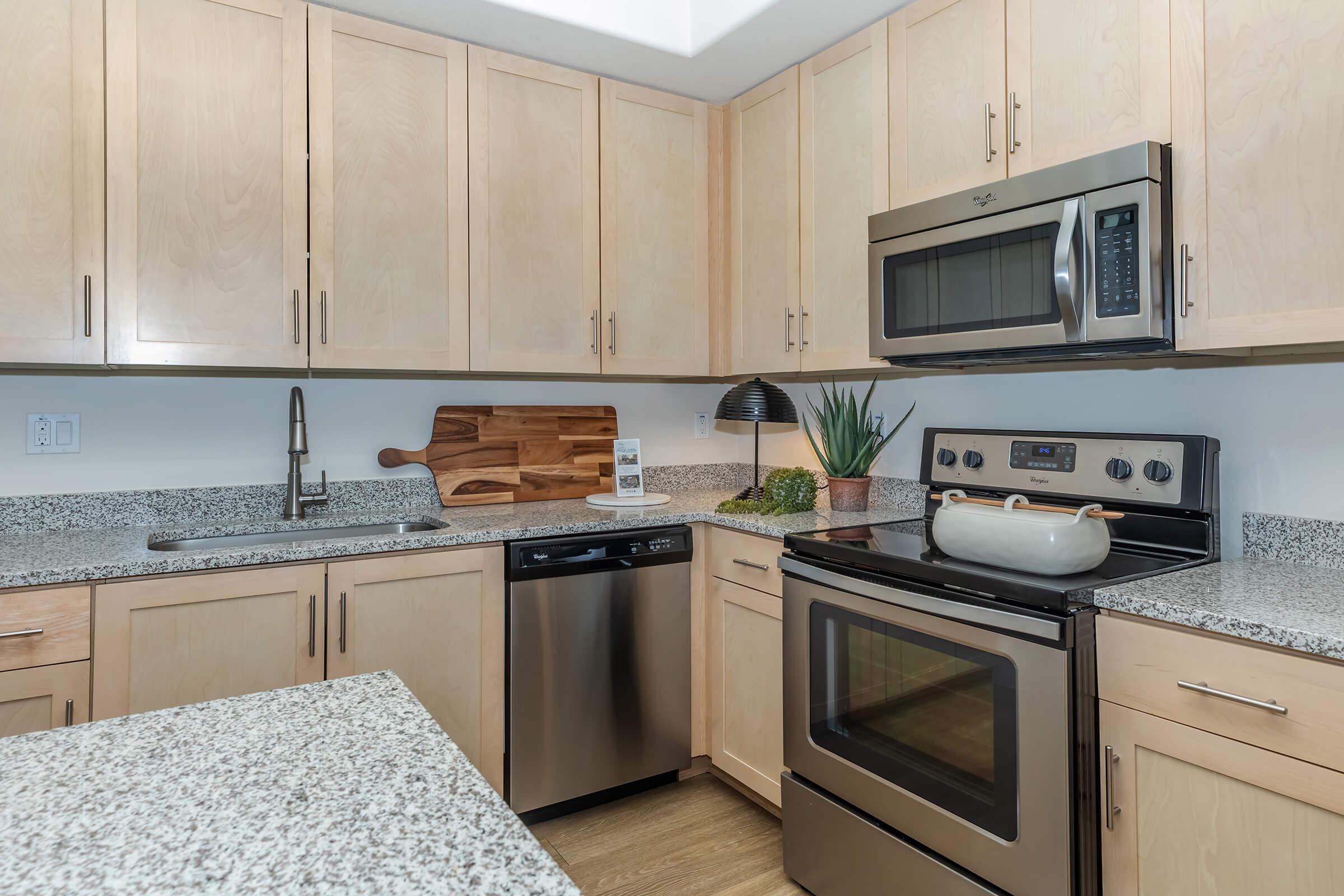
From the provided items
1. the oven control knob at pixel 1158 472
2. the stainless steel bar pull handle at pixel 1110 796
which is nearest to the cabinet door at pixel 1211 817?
the stainless steel bar pull handle at pixel 1110 796

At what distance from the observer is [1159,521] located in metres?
1.70

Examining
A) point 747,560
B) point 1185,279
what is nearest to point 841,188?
point 1185,279

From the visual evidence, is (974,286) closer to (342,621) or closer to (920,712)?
(920,712)

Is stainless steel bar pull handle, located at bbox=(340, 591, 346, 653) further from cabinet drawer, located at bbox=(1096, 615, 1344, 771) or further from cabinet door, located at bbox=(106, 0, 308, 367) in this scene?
cabinet drawer, located at bbox=(1096, 615, 1344, 771)

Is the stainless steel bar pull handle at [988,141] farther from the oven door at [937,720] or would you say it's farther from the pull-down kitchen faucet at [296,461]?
the pull-down kitchen faucet at [296,461]

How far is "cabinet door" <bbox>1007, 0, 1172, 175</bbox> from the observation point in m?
1.56

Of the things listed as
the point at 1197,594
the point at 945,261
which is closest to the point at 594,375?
the point at 945,261

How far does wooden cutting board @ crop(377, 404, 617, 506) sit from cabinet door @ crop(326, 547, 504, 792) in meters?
Result: 0.56

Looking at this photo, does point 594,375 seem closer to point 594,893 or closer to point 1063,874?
point 594,893

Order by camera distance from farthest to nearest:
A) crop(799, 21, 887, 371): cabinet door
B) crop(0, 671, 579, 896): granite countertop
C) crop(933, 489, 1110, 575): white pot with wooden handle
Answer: crop(799, 21, 887, 371): cabinet door → crop(933, 489, 1110, 575): white pot with wooden handle → crop(0, 671, 579, 896): granite countertop

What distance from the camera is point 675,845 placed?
213 cm

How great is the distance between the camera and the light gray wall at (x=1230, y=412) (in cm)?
161

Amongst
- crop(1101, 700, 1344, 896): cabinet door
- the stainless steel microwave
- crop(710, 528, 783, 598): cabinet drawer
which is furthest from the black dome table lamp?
crop(1101, 700, 1344, 896): cabinet door

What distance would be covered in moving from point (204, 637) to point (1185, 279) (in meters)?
2.21
